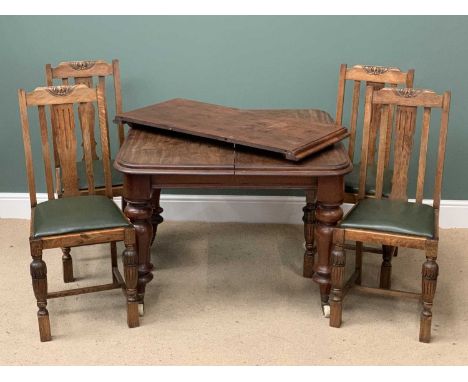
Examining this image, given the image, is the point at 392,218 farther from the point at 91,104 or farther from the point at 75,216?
the point at 91,104

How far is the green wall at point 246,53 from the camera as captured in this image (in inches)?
180

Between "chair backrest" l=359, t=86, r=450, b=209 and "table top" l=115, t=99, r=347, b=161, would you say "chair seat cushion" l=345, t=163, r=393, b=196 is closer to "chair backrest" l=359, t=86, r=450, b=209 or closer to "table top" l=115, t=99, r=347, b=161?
"chair backrest" l=359, t=86, r=450, b=209

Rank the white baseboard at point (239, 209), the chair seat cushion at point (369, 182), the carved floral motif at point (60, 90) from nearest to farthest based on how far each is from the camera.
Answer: the carved floral motif at point (60, 90) → the chair seat cushion at point (369, 182) → the white baseboard at point (239, 209)

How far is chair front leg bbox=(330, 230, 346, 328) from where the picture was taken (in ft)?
11.7

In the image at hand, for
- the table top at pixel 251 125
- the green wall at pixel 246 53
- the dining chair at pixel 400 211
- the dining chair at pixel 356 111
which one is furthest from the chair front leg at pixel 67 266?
the dining chair at pixel 400 211

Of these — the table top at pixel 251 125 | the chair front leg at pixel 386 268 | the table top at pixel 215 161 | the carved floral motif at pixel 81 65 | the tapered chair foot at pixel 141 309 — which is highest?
the carved floral motif at pixel 81 65

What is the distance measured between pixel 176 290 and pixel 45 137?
3.30 feet

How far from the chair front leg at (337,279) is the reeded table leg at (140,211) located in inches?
33.0

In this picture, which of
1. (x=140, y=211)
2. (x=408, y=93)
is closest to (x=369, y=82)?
(x=408, y=93)

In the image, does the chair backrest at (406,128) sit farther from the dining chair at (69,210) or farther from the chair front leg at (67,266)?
the chair front leg at (67,266)

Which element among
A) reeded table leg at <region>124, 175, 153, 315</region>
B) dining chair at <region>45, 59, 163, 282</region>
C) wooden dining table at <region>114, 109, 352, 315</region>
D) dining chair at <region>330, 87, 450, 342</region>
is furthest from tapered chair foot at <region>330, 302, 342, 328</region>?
dining chair at <region>45, 59, 163, 282</region>

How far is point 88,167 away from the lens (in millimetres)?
3887
